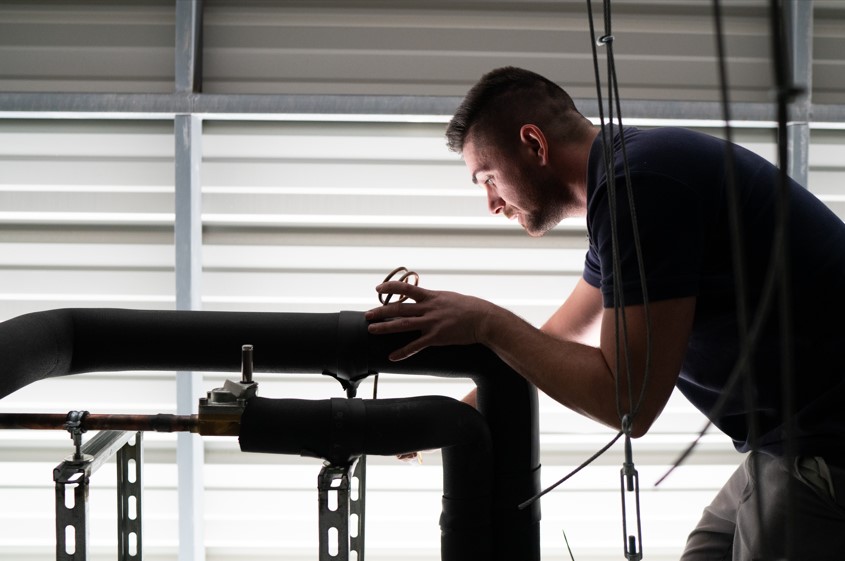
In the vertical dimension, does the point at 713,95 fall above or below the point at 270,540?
above

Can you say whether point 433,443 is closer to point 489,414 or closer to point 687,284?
point 489,414

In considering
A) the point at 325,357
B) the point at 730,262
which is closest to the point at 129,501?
the point at 325,357

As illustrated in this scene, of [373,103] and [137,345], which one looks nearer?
[137,345]

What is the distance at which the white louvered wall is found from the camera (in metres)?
2.32

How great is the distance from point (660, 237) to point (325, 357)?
55 centimetres

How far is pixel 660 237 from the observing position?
102cm

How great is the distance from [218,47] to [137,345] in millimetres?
1381

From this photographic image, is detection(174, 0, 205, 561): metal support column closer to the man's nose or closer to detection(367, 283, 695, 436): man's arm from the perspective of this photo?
the man's nose

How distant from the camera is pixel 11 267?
236cm

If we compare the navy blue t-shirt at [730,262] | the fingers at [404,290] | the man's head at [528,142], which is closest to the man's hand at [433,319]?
the fingers at [404,290]

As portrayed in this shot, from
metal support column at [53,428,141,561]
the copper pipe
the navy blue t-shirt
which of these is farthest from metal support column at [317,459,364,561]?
the navy blue t-shirt

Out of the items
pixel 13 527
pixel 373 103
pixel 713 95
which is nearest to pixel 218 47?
pixel 373 103

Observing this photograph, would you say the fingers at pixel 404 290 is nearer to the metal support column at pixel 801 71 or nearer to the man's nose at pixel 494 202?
the man's nose at pixel 494 202

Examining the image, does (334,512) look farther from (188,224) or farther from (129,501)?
(188,224)
